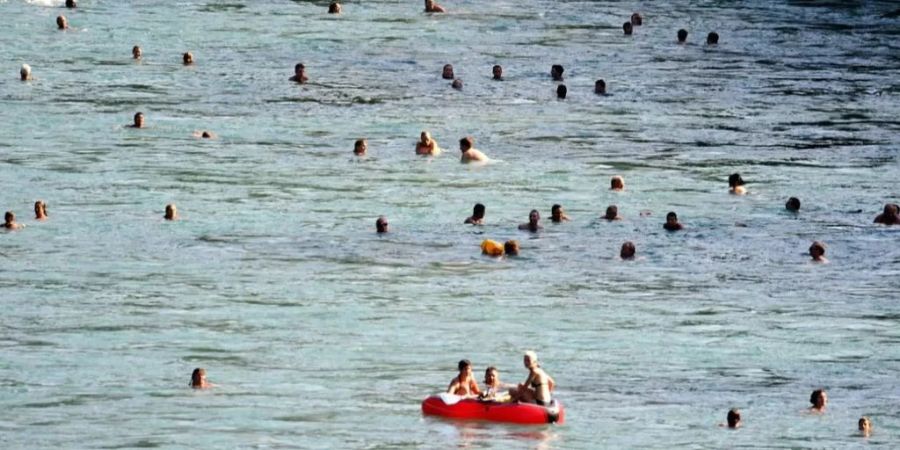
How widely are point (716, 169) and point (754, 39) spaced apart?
17480mm

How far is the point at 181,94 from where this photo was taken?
204ft

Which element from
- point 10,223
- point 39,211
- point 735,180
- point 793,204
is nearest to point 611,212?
point 735,180

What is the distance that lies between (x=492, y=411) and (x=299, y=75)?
93.2ft

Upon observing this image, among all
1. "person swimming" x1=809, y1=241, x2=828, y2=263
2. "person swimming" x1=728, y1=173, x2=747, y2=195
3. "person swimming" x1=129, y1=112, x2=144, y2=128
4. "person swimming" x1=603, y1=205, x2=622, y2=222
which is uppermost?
"person swimming" x1=129, y1=112, x2=144, y2=128

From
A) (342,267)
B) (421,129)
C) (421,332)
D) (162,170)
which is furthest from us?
(421,129)

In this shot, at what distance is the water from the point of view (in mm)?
36875

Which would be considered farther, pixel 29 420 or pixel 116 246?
pixel 116 246

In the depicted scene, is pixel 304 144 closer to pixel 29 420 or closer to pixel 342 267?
pixel 342 267

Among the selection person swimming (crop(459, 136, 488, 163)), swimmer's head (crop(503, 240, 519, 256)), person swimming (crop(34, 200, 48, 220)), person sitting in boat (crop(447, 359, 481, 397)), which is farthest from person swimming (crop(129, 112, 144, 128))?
person sitting in boat (crop(447, 359, 481, 397))

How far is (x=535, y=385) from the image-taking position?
36.1 metres

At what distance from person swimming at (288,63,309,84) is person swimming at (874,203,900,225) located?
19202 mm

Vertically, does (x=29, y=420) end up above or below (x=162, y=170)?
below

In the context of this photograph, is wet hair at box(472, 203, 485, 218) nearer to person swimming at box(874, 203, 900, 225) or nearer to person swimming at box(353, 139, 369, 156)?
person swimming at box(353, 139, 369, 156)

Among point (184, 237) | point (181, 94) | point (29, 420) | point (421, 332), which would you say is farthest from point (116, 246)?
point (181, 94)
